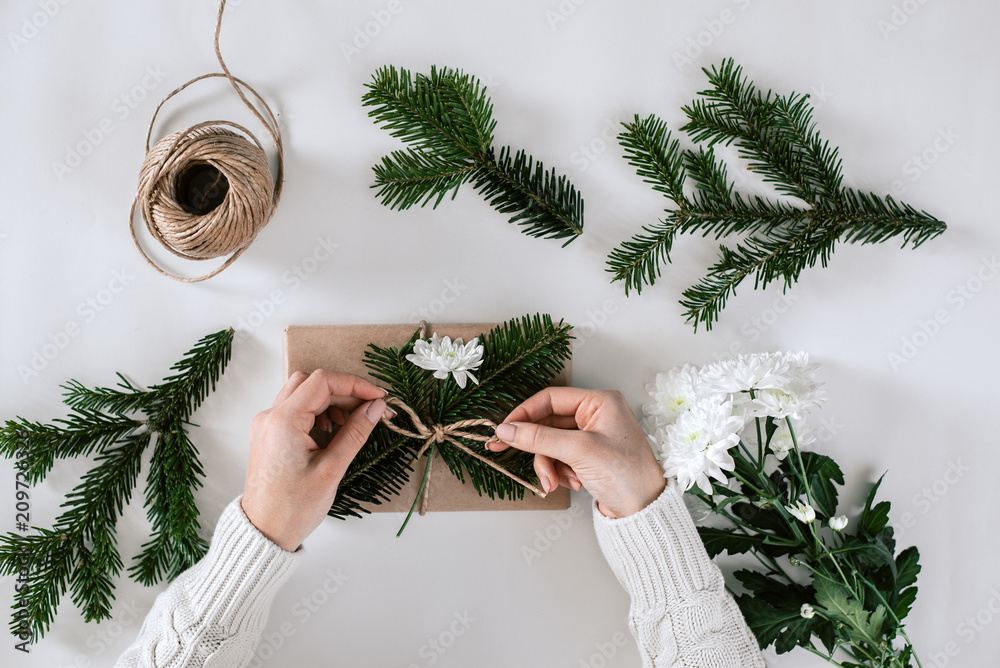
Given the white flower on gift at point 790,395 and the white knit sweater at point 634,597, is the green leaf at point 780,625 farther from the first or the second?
the white flower on gift at point 790,395

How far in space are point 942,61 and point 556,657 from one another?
150 cm

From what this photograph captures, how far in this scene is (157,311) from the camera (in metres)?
1.18

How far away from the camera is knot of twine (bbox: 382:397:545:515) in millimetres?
1081

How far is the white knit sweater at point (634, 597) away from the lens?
3.31ft

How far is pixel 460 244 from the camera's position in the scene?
1.19 m

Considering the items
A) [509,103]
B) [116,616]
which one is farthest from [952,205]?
[116,616]

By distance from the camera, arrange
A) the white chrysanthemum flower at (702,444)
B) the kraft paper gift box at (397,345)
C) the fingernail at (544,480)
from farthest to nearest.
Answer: the kraft paper gift box at (397,345) → the fingernail at (544,480) → the white chrysanthemum flower at (702,444)

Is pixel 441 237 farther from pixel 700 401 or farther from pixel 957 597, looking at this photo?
pixel 957 597

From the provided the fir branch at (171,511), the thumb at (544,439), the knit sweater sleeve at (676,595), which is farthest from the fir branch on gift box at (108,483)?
the knit sweater sleeve at (676,595)

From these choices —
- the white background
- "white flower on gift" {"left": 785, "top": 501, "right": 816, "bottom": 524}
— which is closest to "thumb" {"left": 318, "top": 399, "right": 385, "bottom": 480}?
the white background

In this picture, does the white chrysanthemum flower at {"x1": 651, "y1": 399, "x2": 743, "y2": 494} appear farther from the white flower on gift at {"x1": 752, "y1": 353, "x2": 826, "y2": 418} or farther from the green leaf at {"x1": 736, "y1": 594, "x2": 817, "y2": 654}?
the green leaf at {"x1": 736, "y1": 594, "x2": 817, "y2": 654}

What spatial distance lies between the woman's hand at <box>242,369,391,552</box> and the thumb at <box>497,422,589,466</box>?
244 millimetres

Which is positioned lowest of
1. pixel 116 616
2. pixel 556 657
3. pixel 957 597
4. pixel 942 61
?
pixel 116 616

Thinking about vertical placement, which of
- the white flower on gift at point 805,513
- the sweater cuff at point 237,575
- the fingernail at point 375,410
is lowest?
the sweater cuff at point 237,575
